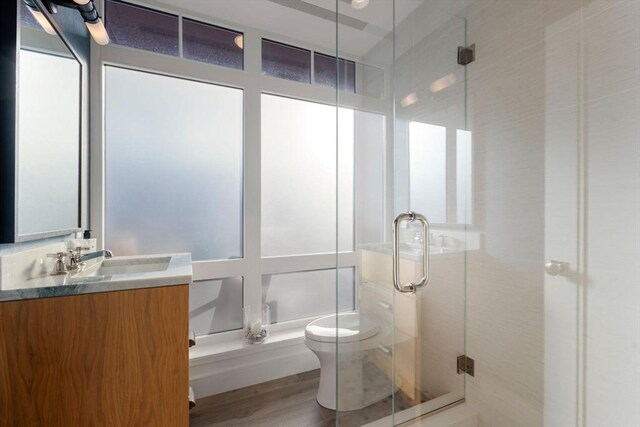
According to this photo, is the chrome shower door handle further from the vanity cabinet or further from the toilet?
the vanity cabinet

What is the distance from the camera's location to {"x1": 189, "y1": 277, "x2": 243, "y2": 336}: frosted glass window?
2.05 metres

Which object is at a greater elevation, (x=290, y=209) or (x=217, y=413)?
(x=290, y=209)

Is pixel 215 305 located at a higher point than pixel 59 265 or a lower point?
lower

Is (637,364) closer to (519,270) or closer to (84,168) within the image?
(519,270)

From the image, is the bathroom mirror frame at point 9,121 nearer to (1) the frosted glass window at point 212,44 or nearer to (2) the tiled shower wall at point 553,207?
(1) the frosted glass window at point 212,44

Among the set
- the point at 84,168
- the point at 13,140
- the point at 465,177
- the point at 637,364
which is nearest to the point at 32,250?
the point at 13,140

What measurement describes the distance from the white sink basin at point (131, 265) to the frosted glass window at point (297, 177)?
769 mm

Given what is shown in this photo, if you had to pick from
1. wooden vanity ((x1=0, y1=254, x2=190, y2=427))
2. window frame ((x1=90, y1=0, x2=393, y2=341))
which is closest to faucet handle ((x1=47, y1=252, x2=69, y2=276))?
wooden vanity ((x1=0, y1=254, x2=190, y2=427))

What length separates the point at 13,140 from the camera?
42.3 inches

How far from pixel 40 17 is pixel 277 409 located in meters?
2.31

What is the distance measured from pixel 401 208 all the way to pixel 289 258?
3.61 ft

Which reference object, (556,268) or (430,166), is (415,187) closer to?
(430,166)

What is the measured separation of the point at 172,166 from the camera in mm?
1994

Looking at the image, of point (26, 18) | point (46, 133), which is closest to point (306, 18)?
point (26, 18)
